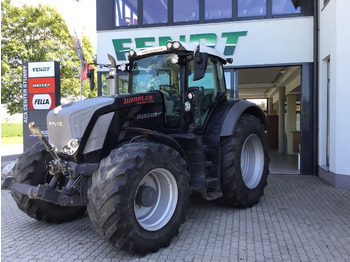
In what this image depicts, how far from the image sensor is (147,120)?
4.35m

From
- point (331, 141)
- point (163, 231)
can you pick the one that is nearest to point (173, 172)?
point (163, 231)

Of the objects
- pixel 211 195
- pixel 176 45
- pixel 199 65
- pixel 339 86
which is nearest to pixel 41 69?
pixel 176 45

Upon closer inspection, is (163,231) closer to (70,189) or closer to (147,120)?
(70,189)

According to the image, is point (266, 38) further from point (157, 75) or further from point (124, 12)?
point (157, 75)

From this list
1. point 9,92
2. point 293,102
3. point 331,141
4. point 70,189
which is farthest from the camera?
point 9,92

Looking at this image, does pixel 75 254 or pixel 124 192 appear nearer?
pixel 124 192

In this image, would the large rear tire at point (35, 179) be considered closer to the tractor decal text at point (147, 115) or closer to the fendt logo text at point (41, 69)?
the tractor decal text at point (147, 115)

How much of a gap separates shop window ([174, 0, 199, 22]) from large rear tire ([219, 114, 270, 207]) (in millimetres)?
4183

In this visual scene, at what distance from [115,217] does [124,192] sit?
0.25m

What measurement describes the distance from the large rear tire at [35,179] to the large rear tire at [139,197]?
4.39 feet

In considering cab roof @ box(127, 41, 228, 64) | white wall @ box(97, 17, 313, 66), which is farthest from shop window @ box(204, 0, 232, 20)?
cab roof @ box(127, 41, 228, 64)

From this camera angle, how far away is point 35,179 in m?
4.15

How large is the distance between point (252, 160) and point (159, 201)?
2.53 meters

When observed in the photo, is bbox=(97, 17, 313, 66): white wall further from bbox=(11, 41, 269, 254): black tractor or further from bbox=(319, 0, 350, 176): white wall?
bbox=(11, 41, 269, 254): black tractor
